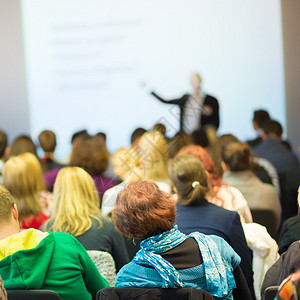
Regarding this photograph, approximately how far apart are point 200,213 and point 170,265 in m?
0.84

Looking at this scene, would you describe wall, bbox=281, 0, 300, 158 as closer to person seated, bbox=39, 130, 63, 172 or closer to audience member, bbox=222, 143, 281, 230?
person seated, bbox=39, 130, 63, 172

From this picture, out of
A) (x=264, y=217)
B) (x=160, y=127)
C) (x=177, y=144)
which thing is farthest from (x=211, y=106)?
(x=264, y=217)

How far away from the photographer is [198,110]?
7.40 metres

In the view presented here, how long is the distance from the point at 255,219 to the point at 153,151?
38.5 inches

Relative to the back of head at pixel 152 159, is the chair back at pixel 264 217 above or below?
below

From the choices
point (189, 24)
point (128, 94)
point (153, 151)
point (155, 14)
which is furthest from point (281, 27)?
point (153, 151)

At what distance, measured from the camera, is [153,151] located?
396cm

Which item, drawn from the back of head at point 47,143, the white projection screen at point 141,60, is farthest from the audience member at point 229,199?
the white projection screen at point 141,60

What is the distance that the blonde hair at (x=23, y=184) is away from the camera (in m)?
3.40

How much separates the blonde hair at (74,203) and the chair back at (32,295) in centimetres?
81

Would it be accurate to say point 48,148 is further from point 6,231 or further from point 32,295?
point 32,295

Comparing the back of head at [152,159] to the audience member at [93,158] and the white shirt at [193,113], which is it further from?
the white shirt at [193,113]

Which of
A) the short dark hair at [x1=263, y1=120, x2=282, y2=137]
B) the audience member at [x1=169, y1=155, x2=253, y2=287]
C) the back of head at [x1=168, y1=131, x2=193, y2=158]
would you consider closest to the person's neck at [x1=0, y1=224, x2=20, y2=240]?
the audience member at [x1=169, y1=155, x2=253, y2=287]

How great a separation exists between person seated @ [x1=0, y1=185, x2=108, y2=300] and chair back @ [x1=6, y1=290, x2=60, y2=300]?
0.08m
